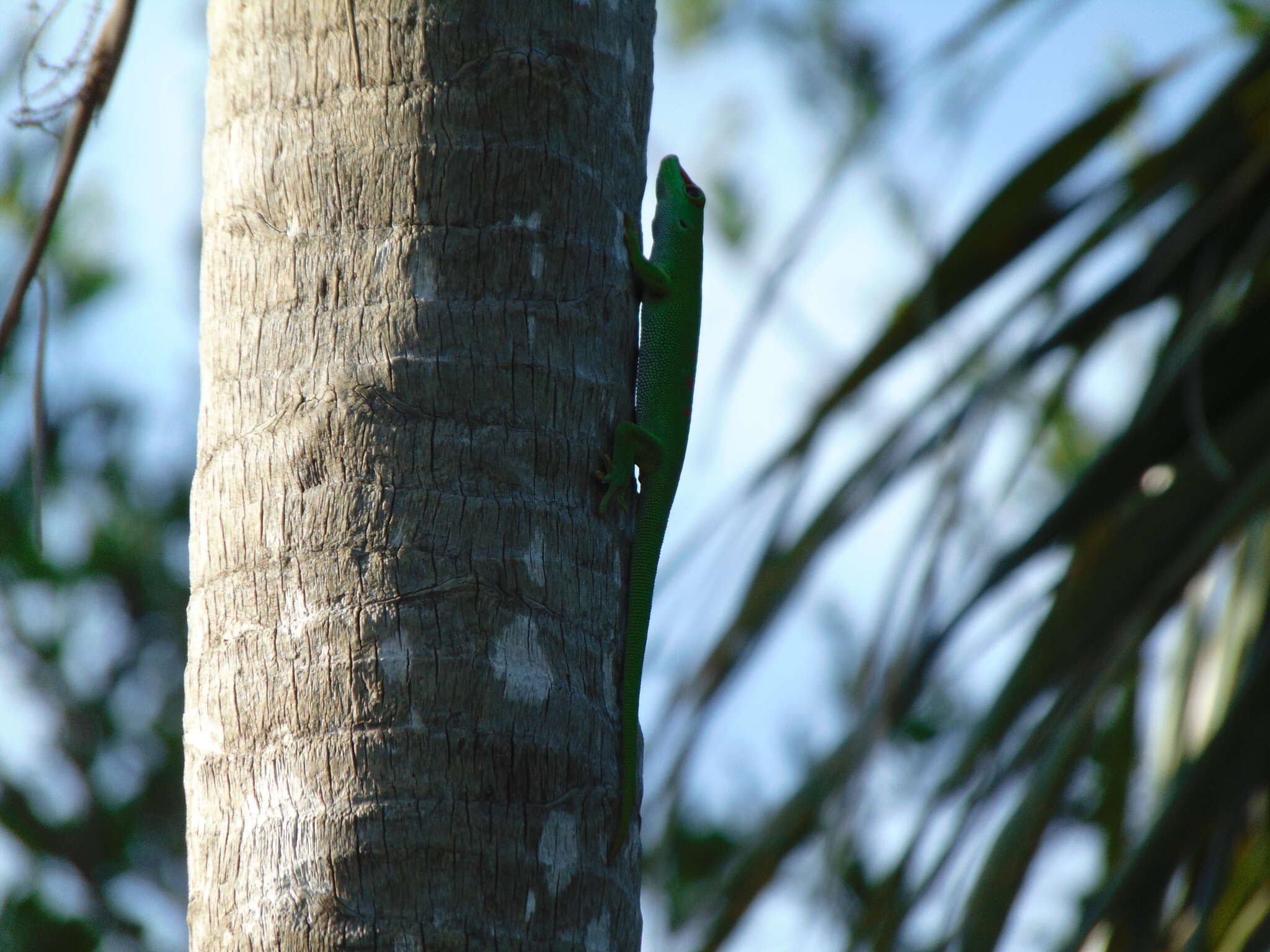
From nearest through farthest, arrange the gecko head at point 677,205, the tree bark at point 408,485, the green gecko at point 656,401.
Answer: the tree bark at point 408,485
the green gecko at point 656,401
the gecko head at point 677,205

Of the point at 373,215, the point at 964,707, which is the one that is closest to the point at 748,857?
the point at 373,215

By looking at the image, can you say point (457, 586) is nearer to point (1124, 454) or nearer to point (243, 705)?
point (243, 705)

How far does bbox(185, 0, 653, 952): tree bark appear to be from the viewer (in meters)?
1.70

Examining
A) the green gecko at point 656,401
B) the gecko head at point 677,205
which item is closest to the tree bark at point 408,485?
the green gecko at point 656,401

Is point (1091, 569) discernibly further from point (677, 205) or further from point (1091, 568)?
point (677, 205)

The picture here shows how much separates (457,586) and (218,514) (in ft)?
1.28

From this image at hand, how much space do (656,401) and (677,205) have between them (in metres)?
0.90

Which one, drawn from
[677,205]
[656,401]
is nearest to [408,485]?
[656,401]

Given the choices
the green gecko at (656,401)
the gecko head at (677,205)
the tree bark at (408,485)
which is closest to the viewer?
the tree bark at (408,485)

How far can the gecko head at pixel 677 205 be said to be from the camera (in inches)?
141

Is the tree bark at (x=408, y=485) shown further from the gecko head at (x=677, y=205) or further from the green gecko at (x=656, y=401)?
the gecko head at (x=677, y=205)

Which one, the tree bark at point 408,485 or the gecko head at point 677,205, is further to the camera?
the gecko head at point 677,205

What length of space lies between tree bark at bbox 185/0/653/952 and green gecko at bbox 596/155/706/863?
0.06 metres

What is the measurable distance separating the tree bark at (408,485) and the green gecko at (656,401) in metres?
0.06
